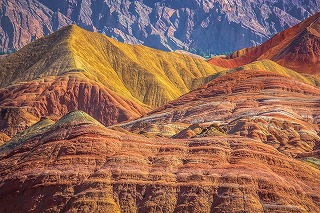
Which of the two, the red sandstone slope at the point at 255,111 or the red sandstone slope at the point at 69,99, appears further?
the red sandstone slope at the point at 69,99

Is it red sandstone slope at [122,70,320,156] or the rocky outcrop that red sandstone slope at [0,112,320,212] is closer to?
red sandstone slope at [122,70,320,156]

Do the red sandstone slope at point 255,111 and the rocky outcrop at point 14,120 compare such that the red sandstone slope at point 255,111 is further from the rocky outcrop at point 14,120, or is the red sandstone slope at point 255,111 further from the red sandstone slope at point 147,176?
the red sandstone slope at point 147,176

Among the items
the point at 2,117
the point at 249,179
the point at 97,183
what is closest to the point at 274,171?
the point at 249,179

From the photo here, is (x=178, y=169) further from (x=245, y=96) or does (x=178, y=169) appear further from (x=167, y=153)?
(x=245, y=96)

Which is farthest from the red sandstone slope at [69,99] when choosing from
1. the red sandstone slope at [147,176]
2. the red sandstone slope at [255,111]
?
the red sandstone slope at [147,176]

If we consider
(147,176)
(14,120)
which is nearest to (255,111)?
(14,120)

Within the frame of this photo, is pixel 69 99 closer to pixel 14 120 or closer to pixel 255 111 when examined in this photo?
pixel 14 120
